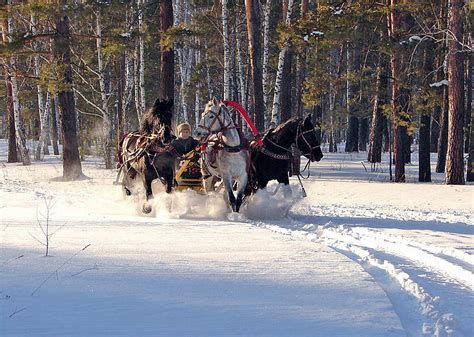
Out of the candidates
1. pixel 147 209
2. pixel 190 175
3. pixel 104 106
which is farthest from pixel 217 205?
pixel 104 106

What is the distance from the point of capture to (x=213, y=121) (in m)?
9.63

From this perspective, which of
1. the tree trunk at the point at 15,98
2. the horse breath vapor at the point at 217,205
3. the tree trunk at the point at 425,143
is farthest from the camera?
the tree trunk at the point at 15,98

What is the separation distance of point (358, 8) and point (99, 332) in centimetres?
1595

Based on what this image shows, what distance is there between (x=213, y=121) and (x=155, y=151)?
1.30 metres

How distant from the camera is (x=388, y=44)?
1616 cm

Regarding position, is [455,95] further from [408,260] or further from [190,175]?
[408,260]

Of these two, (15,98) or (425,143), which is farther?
(15,98)

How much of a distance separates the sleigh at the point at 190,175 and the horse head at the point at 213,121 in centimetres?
107

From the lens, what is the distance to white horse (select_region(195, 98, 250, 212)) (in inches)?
382

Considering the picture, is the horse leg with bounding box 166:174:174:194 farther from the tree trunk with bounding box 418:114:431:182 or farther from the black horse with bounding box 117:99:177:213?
the tree trunk with bounding box 418:114:431:182

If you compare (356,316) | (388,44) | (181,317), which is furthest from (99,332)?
(388,44)

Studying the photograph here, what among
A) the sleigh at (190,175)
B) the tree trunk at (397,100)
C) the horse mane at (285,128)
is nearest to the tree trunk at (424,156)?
the tree trunk at (397,100)

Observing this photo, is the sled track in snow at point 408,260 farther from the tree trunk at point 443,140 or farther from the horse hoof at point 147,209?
the tree trunk at point 443,140

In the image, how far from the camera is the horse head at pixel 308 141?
10.2 metres
